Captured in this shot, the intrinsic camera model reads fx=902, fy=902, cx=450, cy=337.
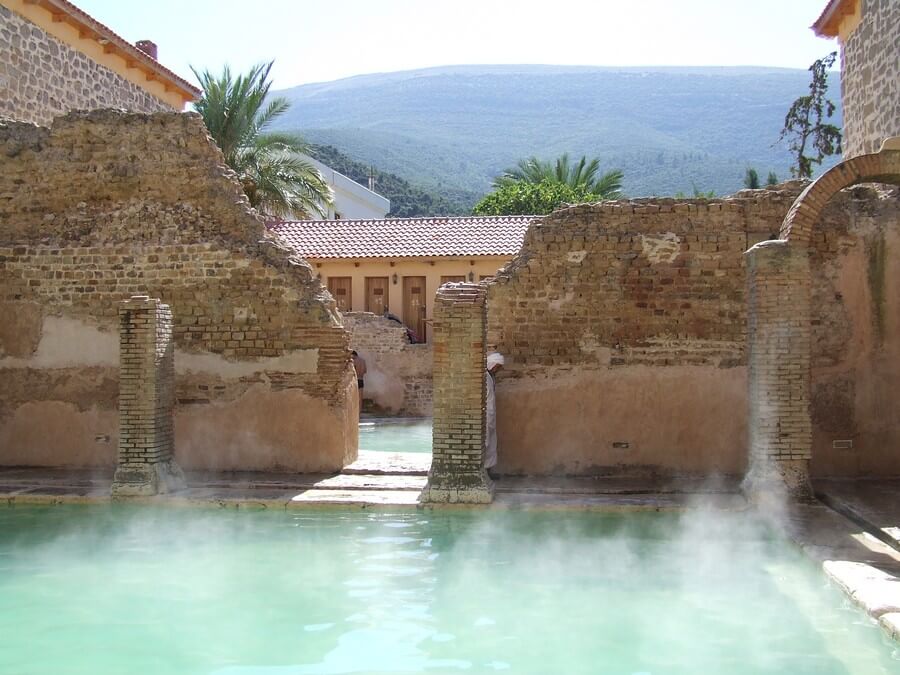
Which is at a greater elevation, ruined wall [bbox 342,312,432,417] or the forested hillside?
the forested hillside

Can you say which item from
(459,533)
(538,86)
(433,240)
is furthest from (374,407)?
(538,86)

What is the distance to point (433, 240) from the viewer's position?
2670cm

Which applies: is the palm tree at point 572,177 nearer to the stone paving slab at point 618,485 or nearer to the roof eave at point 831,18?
the roof eave at point 831,18

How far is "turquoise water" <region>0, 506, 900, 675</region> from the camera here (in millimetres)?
5621

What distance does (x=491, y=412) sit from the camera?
35.1 ft

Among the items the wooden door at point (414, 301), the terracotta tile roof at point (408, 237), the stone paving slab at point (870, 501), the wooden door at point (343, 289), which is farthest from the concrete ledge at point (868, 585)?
the wooden door at point (343, 289)

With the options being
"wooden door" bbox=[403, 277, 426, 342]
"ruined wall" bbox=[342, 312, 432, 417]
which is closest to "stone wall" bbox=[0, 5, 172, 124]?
"ruined wall" bbox=[342, 312, 432, 417]

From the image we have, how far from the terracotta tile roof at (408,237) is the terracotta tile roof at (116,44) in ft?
20.4

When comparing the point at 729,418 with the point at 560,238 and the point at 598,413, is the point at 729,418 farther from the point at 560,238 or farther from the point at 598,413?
the point at 560,238

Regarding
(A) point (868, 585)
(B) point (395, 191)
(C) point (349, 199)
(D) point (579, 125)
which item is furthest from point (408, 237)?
(D) point (579, 125)

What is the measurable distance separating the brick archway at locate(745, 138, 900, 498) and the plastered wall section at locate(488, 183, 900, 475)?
1604 mm

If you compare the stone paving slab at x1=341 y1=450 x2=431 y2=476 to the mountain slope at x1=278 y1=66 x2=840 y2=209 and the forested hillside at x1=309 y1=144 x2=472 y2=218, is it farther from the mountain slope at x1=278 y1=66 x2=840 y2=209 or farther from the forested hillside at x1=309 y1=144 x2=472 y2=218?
the mountain slope at x1=278 y1=66 x2=840 y2=209

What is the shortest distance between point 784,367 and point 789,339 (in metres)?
0.29

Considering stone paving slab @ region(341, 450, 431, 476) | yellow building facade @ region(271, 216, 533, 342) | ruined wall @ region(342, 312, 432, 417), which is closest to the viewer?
stone paving slab @ region(341, 450, 431, 476)
